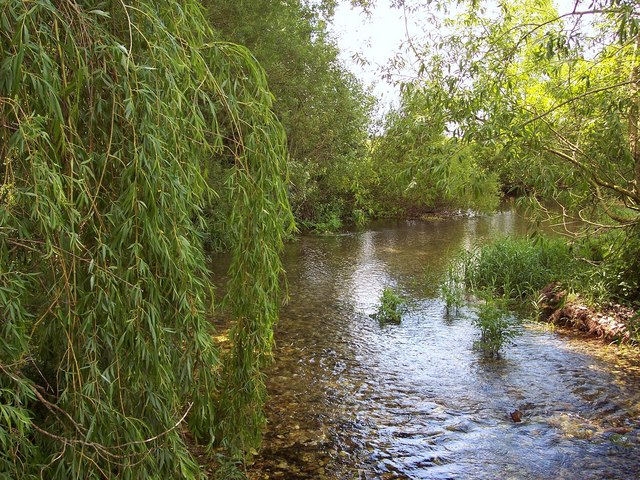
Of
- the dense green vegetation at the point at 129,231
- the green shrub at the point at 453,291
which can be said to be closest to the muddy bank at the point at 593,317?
the green shrub at the point at 453,291

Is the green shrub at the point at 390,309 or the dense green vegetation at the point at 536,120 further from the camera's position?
the green shrub at the point at 390,309

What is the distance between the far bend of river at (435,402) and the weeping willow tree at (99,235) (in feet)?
6.34

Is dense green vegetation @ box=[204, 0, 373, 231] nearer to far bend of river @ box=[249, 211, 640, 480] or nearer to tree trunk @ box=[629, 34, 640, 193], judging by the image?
far bend of river @ box=[249, 211, 640, 480]

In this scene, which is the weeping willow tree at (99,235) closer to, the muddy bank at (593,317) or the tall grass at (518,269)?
the muddy bank at (593,317)

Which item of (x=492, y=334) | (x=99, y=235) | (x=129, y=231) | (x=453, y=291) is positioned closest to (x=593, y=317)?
(x=492, y=334)

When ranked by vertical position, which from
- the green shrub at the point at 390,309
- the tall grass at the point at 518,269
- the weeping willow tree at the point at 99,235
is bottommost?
the green shrub at the point at 390,309

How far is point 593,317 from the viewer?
7.60 meters

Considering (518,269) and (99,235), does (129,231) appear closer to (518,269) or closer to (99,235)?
(99,235)

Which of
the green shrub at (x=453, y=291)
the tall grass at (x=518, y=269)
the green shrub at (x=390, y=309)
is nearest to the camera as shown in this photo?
the green shrub at (x=390, y=309)

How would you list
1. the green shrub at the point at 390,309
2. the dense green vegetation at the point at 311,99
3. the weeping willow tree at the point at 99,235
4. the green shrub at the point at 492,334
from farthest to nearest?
1. the dense green vegetation at the point at 311,99
2. the green shrub at the point at 390,309
3. the green shrub at the point at 492,334
4. the weeping willow tree at the point at 99,235

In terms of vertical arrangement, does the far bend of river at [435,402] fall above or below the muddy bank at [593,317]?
below

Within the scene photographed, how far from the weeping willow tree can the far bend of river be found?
193cm

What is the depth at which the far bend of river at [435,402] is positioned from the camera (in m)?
4.45

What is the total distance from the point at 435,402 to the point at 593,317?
330 cm
